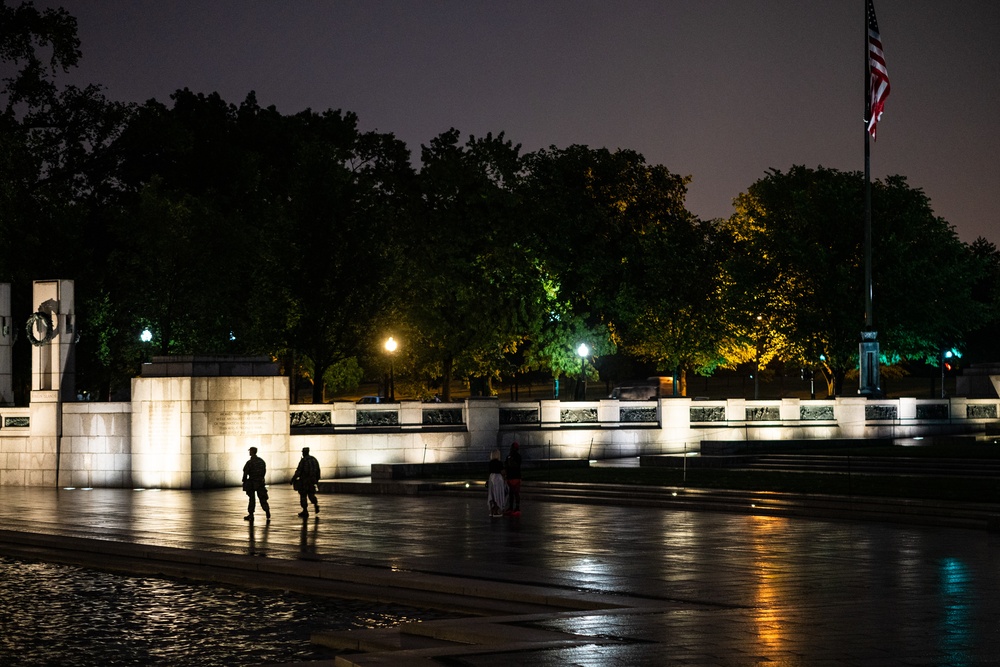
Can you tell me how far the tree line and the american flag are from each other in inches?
728

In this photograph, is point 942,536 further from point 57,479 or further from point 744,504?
point 57,479

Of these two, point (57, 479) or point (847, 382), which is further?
point (847, 382)

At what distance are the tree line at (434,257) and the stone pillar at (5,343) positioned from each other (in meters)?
12.3

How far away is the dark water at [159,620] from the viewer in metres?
13.2

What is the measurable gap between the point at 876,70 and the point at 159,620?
35.7 m

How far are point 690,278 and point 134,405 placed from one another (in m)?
37.6

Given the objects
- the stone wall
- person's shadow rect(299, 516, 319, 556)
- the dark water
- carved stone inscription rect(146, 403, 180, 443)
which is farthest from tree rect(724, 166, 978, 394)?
the dark water

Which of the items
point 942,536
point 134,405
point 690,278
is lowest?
point 942,536

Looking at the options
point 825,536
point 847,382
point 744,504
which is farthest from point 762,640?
point 847,382

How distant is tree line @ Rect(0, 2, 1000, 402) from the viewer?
59312 millimetres

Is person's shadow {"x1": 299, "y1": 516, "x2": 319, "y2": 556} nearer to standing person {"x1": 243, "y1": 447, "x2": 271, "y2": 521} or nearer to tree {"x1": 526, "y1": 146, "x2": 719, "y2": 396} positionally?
standing person {"x1": 243, "y1": 447, "x2": 271, "y2": 521}

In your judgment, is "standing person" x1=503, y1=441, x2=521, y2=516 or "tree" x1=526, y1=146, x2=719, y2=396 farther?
"tree" x1=526, y1=146, x2=719, y2=396

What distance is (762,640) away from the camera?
12.6 m

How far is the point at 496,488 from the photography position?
27016 millimetres
